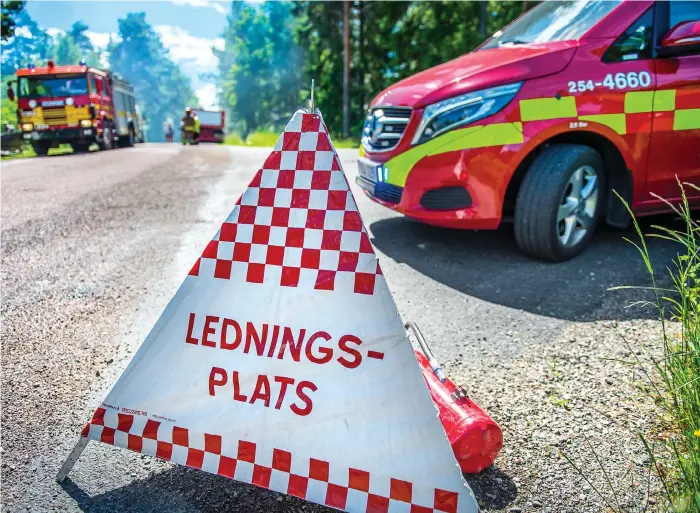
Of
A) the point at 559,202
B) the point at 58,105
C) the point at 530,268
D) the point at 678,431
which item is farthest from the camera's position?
the point at 58,105

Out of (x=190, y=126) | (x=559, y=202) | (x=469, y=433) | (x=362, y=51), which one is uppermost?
(x=362, y=51)

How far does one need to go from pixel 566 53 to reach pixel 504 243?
1604 mm

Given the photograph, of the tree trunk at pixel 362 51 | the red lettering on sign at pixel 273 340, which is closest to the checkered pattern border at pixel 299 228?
the red lettering on sign at pixel 273 340

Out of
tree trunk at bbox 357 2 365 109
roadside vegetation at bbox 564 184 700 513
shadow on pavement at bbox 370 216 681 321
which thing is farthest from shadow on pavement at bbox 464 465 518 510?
tree trunk at bbox 357 2 365 109

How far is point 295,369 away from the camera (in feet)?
5.92

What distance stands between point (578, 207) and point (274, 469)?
129 inches

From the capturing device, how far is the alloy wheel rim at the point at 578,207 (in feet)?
13.5

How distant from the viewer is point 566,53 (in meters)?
3.93

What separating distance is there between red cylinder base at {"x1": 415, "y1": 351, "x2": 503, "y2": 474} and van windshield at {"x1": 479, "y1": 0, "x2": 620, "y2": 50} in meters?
3.21

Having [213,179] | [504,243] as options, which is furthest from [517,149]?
[213,179]

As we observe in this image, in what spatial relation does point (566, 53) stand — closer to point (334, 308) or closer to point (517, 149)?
point (517, 149)

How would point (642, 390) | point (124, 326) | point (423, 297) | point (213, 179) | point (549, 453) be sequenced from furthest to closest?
point (213, 179)
point (423, 297)
point (124, 326)
point (642, 390)
point (549, 453)

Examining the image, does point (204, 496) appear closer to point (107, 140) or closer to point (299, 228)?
point (299, 228)

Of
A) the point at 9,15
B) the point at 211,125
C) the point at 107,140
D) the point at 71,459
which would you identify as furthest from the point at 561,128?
the point at 211,125
